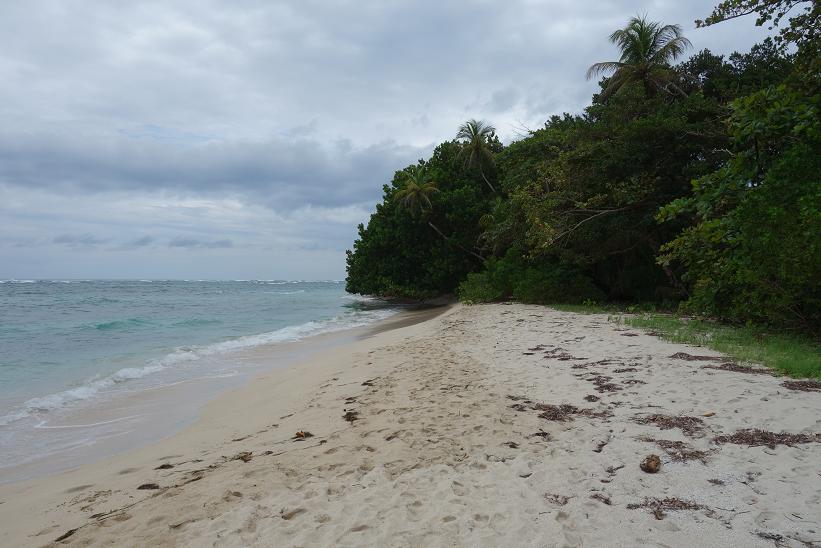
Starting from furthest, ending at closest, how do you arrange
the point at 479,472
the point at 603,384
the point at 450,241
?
the point at 450,241 < the point at 603,384 < the point at 479,472

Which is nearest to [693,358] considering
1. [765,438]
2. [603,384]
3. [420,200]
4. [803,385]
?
[803,385]

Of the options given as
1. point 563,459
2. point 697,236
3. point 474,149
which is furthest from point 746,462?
point 474,149

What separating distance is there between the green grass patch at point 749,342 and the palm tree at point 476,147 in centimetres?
2051

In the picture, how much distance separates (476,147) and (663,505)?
29.4m

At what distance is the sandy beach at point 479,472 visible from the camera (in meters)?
2.95

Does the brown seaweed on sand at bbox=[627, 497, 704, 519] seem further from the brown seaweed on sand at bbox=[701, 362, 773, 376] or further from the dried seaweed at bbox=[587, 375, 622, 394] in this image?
the brown seaweed on sand at bbox=[701, 362, 773, 376]

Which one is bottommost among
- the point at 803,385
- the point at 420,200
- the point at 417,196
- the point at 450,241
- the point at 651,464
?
the point at 651,464

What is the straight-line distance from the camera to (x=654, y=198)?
1519 cm

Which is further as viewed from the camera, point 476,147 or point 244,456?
point 476,147

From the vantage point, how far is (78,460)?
5309mm

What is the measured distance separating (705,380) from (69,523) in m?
6.46

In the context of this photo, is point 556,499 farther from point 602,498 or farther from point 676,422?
point 676,422

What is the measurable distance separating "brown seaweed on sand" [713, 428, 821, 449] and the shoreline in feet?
19.8

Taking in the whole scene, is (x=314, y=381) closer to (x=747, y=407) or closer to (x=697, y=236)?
(x=747, y=407)
